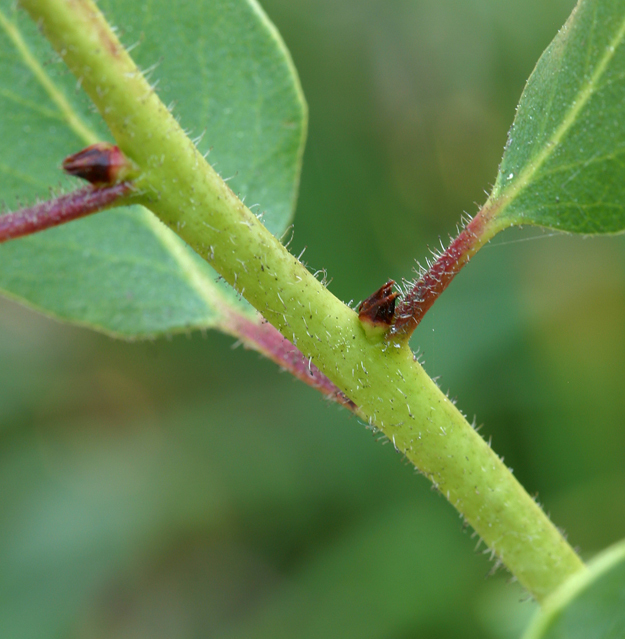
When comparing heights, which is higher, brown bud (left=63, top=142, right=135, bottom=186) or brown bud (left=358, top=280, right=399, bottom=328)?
brown bud (left=63, top=142, right=135, bottom=186)

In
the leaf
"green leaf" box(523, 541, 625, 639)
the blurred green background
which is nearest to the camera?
"green leaf" box(523, 541, 625, 639)

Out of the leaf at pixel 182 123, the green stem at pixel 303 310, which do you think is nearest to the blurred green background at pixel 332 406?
the leaf at pixel 182 123

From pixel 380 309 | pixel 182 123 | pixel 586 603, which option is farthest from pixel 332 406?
pixel 586 603

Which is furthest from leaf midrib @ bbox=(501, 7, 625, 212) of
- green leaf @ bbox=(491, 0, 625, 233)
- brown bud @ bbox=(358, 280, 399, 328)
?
brown bud @ bbox=(358, 280, 399, 328)

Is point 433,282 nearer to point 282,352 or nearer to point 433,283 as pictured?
point 433,283

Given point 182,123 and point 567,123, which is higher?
point 182,123

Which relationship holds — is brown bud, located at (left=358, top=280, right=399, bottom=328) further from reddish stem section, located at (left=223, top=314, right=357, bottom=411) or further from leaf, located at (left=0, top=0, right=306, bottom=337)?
leaf, located at (left=0, top=0, right=306, bottom=337)

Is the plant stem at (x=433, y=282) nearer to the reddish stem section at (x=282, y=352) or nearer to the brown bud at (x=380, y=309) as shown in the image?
the brown bud at (x=380, y=309)
